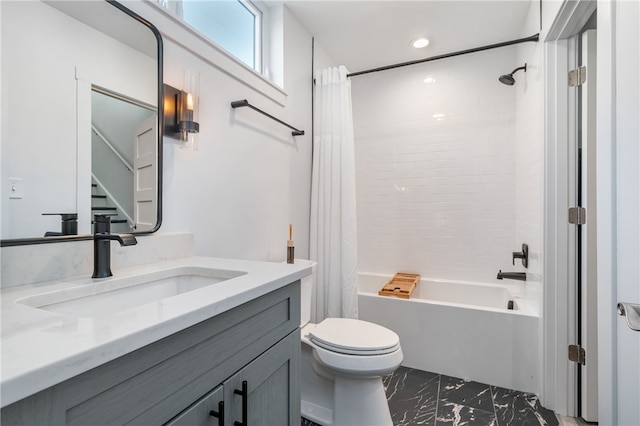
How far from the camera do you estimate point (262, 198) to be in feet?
6.31

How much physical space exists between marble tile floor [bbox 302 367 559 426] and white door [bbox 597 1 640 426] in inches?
36.9

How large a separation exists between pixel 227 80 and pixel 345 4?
1.05 meters

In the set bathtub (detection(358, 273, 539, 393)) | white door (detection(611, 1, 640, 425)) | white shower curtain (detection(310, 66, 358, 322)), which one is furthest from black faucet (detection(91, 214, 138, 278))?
bathtub (detection(358, 273, 539, 393))

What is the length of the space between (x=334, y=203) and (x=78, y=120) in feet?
5.14

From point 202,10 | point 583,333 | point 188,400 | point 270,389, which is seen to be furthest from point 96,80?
point 583,333

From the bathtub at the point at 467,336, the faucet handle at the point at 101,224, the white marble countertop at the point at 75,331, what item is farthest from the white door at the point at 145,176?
the bathtub at the point at 467,336

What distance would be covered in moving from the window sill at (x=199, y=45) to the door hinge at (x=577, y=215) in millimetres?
1779

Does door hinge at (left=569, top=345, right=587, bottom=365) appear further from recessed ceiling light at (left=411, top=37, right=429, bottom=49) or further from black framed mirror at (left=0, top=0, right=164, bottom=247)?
recessed ceiling light at (left=411, top=37, right=429, bottom=49)

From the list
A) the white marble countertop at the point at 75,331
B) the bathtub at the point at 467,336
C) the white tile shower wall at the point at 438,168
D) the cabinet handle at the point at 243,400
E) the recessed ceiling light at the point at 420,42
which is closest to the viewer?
the white marble countertop at the point at 75,331

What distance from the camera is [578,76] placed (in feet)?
5.33

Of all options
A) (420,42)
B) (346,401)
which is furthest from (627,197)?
(420,42)

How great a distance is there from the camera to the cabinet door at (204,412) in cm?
64

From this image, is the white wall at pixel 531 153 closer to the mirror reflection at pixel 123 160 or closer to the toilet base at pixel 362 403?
the toilet base at pixel 362 403

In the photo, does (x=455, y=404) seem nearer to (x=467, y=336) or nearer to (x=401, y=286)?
(x=467, y=336)
